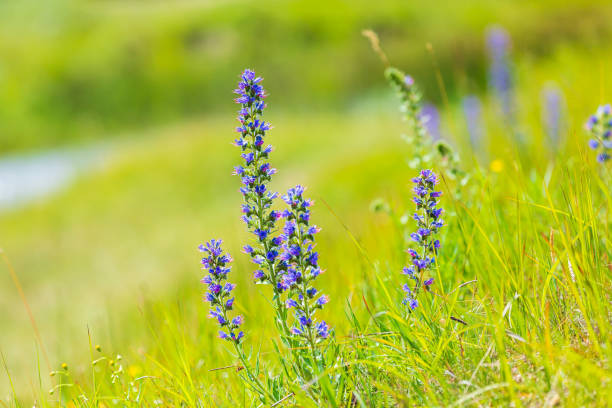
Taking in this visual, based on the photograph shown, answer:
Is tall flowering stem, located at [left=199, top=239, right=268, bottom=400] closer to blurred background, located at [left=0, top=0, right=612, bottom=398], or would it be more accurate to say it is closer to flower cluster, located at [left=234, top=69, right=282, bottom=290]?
flower cluster, located at [left=234, top=69, right=282, bottom=290]

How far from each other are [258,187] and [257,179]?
4cm

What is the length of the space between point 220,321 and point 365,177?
33.0ft

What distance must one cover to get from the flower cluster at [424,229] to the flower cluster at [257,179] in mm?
636

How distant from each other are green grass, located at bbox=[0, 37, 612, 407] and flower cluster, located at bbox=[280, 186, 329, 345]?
0.55ft

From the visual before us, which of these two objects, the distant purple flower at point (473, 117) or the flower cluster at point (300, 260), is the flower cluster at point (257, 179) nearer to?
the flower cluster at point (300, 260)

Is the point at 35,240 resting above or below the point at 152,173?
below

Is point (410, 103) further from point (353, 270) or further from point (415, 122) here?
point (353, 270)

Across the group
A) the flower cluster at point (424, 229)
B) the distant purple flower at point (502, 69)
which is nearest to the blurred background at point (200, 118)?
the distant purple flower at point (502, 69)

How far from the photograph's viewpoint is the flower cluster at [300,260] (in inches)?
90.5

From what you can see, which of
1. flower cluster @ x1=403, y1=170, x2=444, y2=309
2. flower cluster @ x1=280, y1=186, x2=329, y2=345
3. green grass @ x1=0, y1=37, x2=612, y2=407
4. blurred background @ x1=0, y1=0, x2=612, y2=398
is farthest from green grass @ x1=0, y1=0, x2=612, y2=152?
flower cluster @ x1=280, y1=186, x2=329, y2=345

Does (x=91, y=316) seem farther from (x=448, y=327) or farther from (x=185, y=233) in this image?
(x=448, y=327)

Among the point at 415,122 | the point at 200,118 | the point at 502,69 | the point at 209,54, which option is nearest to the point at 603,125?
the point at 415,122

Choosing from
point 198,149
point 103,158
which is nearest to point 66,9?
point 103,158

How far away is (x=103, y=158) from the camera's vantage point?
870 inches
